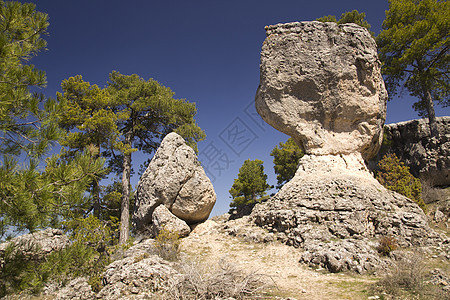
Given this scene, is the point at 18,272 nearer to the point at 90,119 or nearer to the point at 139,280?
the point at 139,280

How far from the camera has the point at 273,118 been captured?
46.8 feet

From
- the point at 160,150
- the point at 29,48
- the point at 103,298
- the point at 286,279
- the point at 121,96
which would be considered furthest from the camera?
the point at 121,96

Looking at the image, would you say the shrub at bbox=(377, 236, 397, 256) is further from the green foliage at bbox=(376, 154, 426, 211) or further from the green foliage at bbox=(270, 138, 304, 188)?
the green foliage at bbox=(270, 138, 304, 188)

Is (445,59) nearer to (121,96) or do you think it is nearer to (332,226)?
(332,226)

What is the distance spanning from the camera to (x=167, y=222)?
12234 mm

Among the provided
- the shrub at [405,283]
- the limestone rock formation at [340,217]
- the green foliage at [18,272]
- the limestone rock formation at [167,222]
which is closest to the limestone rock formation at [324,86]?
the limestone rock formation at [340,217]

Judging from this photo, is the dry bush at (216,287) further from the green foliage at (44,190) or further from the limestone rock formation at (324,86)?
the limestone rock formation at (324,86)

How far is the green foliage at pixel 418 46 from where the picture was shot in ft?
53.7

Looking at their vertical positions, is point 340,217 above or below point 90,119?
below

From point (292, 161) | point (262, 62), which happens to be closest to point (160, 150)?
point (262, 62)

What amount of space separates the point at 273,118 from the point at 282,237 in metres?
6.43

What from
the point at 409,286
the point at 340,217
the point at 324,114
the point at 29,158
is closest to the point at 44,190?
the point at 29,158

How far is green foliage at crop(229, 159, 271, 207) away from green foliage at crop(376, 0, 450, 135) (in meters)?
12.6

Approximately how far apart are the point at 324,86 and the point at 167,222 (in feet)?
34.2
